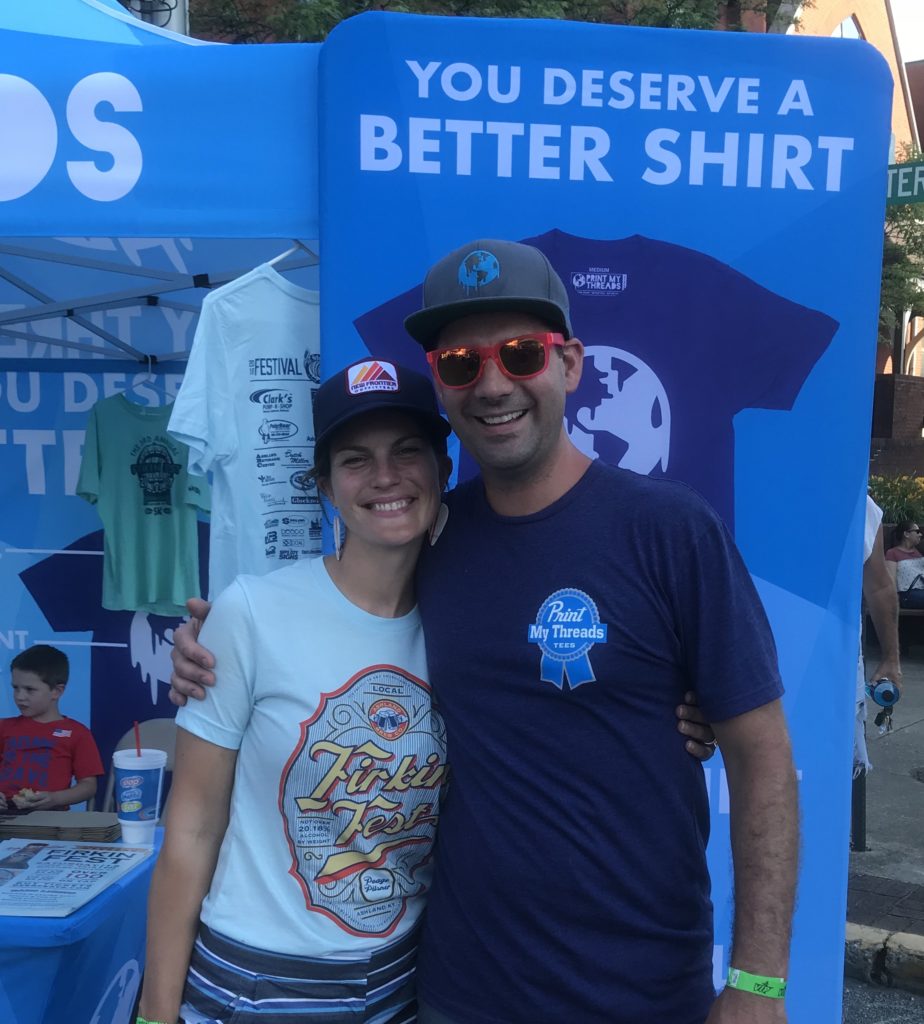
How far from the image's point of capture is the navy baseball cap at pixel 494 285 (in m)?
1.54

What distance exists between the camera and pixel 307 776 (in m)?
1.52

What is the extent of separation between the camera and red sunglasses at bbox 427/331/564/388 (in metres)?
1.58

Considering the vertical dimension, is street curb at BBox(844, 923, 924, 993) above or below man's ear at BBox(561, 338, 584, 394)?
below

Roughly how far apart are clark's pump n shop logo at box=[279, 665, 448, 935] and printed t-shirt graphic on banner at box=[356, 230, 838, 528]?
118cm

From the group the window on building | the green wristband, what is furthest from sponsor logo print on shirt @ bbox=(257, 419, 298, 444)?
A: the window on building

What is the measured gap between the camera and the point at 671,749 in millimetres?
1484

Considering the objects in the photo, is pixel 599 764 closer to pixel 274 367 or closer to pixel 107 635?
pixel 274 367

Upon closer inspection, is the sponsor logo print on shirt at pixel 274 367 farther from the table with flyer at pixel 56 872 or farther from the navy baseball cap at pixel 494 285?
the table with flyer at pixel 56 872

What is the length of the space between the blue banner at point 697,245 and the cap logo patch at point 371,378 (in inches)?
37.5

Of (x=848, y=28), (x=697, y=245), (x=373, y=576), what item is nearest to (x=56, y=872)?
(x=373, y=576)

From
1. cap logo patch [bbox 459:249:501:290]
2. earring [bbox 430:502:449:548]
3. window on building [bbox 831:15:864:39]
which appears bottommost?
earring [bbox 430:502:449:548]

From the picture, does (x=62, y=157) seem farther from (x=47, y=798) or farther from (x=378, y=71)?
(x=47, y=798)

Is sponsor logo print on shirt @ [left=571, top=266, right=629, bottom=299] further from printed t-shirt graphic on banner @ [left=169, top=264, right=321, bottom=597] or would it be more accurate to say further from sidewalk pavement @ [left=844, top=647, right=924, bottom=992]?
sidewalk pavement @ [left=844, top=647, right=924, bottom=992]

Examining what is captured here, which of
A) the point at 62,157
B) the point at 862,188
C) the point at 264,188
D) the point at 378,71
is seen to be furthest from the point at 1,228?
the point at 862,188
